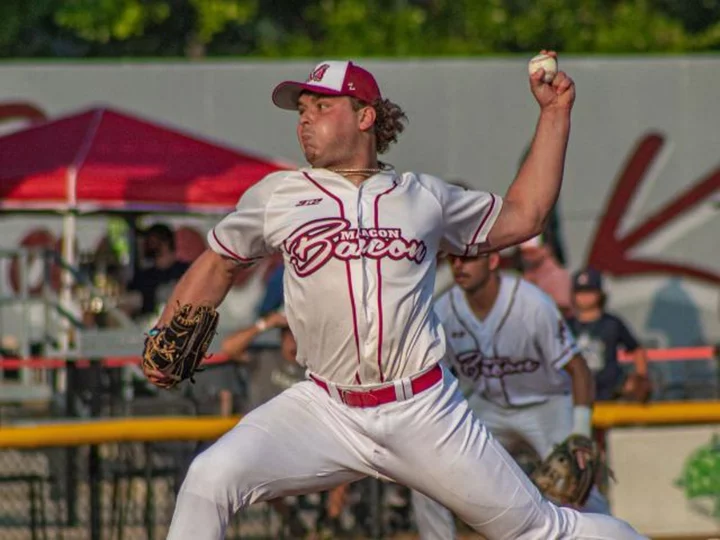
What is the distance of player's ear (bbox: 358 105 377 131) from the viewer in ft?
19.5

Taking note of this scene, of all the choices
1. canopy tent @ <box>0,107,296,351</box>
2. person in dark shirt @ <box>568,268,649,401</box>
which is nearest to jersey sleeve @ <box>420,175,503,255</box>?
person in dark shirt @ <box>568,268,649,401</box>

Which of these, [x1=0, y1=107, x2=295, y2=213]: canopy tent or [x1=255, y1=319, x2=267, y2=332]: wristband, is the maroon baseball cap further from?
[x1=0, y1=107, x2=295, y2=213]: canopy tent

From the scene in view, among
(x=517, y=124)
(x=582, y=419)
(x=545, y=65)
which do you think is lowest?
(x=582, y=419)

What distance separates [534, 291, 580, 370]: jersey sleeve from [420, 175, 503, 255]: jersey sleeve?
7.89 feet

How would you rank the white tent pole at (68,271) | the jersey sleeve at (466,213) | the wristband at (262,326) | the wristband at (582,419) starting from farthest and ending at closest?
the white tent pole at (68,271)
the wristband at (262,326)
the wristband at (582,419)
the jersey sleeve at (466,213)

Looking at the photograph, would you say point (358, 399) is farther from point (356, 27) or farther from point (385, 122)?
point (356, 27)

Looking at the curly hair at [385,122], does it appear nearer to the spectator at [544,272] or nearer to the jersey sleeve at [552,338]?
the jersey sleeve at [552,338]

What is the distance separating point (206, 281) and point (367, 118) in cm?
78

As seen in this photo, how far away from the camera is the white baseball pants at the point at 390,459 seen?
18.5ft

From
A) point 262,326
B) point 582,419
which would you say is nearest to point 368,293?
point 582,419

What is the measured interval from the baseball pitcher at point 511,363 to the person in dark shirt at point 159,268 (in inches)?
148

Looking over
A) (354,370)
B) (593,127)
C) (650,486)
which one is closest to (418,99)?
(593,127)

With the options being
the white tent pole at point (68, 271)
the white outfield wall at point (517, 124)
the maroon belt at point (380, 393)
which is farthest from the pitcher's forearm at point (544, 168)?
the white outfield wall at point (517, 124)

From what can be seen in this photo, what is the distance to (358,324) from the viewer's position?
5.70 metres
